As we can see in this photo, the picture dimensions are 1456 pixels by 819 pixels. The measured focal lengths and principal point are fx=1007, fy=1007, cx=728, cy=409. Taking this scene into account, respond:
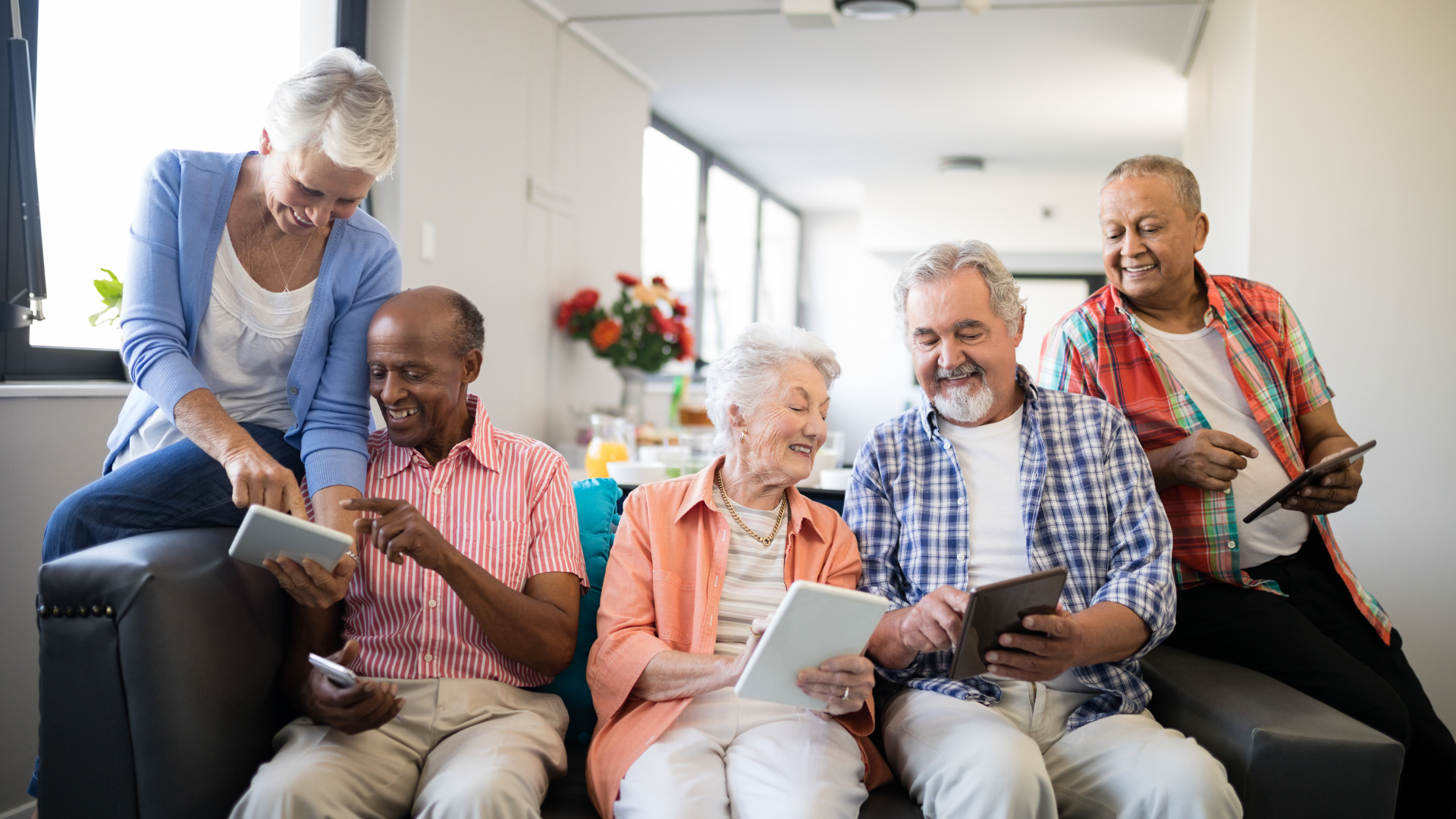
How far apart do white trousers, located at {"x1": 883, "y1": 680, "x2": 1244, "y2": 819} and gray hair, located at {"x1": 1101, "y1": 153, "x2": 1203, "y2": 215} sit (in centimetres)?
106

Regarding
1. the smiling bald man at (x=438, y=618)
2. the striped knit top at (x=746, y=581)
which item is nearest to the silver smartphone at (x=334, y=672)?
the smiling bald man at (x=438, y=618)

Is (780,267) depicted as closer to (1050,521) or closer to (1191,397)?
(1191,397)

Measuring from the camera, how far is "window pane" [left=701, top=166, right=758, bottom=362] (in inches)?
297

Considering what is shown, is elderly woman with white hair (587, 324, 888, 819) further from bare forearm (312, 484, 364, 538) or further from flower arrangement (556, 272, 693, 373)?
flower arrangement (556, 272, 693, 373)

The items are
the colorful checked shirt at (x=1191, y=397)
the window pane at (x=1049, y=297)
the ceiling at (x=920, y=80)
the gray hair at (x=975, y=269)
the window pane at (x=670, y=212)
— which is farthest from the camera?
the window pane at (x=1049, y=297)

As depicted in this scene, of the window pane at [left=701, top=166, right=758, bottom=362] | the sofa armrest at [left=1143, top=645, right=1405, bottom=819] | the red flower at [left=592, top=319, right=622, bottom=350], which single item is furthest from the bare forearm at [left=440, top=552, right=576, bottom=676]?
the window pane at [left=701, top=166, right=758, bottom=362]

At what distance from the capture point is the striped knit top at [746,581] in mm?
1662

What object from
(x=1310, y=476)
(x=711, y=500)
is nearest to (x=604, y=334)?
(x=711, y=500)

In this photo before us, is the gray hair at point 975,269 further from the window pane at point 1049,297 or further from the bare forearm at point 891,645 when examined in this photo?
the window pane at point 1049,297

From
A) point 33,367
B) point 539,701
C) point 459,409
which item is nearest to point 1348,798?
point 539,701

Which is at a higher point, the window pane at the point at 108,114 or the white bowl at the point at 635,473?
the window pane at the point at 108,114

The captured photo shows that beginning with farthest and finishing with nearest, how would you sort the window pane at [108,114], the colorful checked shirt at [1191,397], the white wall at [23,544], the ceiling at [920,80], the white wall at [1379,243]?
the ceiling at [920,80], the white wall at [1379,243], the window pane at [108,114], the white wall at [23,544], the colorful checked shirt at [1191,397]

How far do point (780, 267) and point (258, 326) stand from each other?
8084mm

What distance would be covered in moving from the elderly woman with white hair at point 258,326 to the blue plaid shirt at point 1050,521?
0.90m
